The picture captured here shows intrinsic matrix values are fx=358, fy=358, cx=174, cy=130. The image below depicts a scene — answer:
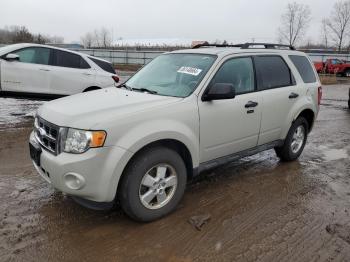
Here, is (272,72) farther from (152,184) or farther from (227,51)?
(152,184)

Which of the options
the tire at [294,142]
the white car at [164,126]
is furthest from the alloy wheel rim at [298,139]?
the white car at [164,126]

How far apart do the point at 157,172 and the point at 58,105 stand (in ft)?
4.19

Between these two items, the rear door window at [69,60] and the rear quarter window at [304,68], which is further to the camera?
the rear door window at [69,60]

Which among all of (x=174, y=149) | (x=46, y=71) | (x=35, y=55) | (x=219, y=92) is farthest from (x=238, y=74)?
(x=35, y=55)

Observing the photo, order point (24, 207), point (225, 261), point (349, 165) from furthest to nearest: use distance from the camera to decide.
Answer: point (349, 165), point (24, 207), point (225, 261)

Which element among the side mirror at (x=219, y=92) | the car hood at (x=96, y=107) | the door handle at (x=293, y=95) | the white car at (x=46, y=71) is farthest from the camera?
the white car at (x=46, y=71)

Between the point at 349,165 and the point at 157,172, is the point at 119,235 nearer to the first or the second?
the point at 157,172

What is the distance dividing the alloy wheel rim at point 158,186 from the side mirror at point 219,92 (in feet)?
2.99

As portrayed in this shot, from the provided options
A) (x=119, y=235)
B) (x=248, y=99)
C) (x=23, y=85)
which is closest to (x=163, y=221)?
(x=119, y=235)

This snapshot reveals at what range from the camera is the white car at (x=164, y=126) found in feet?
10.7

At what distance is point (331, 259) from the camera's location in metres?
3.16

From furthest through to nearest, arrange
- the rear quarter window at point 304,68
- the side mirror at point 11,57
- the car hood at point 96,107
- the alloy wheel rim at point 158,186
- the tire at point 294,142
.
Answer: the side mirror at point 11,57 < the rear quarter window at point 304,68 < the tire at point 294,142 < the alloy wheel rim at point 158,186 < the car hood at point 96,107

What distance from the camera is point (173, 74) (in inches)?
176

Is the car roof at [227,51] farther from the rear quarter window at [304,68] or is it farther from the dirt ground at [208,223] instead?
the dirt ground at [208,223]
